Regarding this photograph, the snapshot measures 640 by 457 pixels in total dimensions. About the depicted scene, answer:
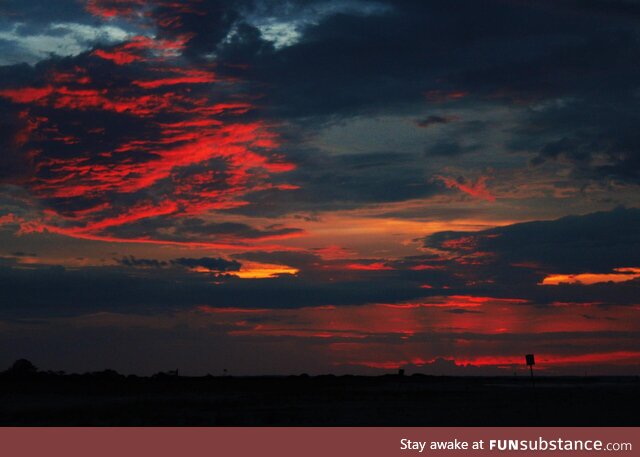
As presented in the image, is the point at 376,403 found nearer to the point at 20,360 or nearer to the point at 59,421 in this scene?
the point at 59,421

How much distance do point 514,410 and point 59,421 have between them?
26.8m

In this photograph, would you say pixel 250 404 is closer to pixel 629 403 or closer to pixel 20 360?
pixel 629 403

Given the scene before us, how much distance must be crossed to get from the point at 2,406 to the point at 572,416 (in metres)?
38.1

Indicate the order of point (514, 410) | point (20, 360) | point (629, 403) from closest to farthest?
point (514, 410) < point (629, 403) < point (20, 360)

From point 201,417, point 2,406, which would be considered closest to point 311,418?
point 201,417

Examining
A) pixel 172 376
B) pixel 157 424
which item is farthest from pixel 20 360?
pixel 157 424

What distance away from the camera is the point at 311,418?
4662 cm

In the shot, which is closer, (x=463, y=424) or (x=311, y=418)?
(x=463, y=424)

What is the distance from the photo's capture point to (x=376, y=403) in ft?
198

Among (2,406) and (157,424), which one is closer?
(157,424)

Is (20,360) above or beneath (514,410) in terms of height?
above
